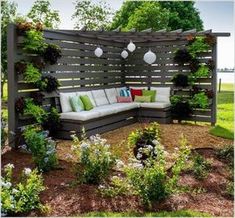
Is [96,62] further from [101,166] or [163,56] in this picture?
[101,166]

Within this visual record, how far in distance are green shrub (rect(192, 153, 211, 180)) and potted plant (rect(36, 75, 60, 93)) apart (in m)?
3.18

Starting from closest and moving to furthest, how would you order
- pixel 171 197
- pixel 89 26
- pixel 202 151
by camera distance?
pixel 171 197 → pixel 202 151 → pixel 89 26

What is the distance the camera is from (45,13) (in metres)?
12.6

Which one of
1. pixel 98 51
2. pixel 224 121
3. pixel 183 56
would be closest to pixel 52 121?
pixel 98 51

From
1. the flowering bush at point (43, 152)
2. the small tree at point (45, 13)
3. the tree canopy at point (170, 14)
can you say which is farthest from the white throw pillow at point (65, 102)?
the tree canopy at point (170, 14)

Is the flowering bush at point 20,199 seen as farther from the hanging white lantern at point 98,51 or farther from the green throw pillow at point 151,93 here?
the green throw pillow at point 151,93

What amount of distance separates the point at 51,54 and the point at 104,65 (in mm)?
2791

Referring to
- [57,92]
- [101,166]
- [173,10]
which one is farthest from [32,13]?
[173,10]

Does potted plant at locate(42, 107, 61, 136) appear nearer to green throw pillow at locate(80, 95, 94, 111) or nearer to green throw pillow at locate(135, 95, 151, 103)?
green throw pillow at locate(80, 95, 94, 111)

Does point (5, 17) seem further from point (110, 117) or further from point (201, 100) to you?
point (201, 100)

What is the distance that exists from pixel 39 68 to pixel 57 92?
0.94 m

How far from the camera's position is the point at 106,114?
7.86 meters

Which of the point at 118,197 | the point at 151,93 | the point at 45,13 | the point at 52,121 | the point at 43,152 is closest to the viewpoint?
the point at 118,197

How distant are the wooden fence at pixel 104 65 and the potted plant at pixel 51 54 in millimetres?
233
